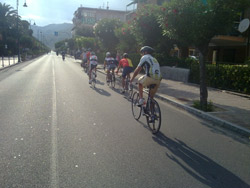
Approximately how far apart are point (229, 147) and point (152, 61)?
238 centimetres

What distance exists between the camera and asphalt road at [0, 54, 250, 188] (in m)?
3.57

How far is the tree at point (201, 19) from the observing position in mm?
7617

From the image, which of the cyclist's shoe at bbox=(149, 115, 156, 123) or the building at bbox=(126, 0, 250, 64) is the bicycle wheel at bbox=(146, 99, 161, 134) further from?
the building at bbox=(126, 0, 250, 64)

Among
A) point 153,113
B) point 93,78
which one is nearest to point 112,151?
point 153,113

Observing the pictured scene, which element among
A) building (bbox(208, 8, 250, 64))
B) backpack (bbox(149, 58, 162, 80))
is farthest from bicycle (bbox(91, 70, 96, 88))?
building (bbox(208, 8, 250, 64))

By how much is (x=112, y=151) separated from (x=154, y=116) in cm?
161

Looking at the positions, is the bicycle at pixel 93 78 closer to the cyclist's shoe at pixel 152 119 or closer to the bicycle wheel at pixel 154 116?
the bicycle wheel at pixel 154 116

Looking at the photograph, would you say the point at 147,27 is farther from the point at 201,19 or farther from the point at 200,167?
the point at 200,167

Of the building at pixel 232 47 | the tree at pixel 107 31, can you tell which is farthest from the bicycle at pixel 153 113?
the tree at pixel 107 31

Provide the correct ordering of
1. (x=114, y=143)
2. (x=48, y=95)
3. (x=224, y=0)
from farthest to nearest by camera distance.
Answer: (x=48, y=95) < (x=224, y=0) < (x=114, y=143)

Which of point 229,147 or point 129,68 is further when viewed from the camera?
point 129,68

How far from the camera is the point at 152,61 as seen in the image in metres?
5.79

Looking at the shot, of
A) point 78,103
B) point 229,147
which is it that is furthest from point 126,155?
point 78,103

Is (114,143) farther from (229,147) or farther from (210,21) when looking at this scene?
(210,21)
